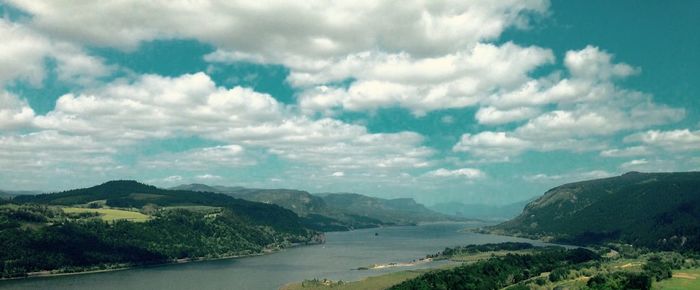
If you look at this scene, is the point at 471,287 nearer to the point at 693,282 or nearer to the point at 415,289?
the point at 415,289

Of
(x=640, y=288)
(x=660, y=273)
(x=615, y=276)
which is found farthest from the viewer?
(x=660, y=273)

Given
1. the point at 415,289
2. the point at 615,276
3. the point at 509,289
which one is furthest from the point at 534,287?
the point at 415,289

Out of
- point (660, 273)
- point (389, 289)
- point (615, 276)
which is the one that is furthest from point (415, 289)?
point (660, 273)

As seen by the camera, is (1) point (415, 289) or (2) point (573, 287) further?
(1) point (415, 289)

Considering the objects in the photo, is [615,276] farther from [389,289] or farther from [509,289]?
[389,289]

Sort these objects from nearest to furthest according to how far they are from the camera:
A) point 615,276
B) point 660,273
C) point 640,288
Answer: point 640,288 → point 615,276 → point 660,273

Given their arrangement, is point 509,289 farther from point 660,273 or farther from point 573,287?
point 660,273

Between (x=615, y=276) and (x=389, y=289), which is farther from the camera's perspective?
(x=389, y=289)
